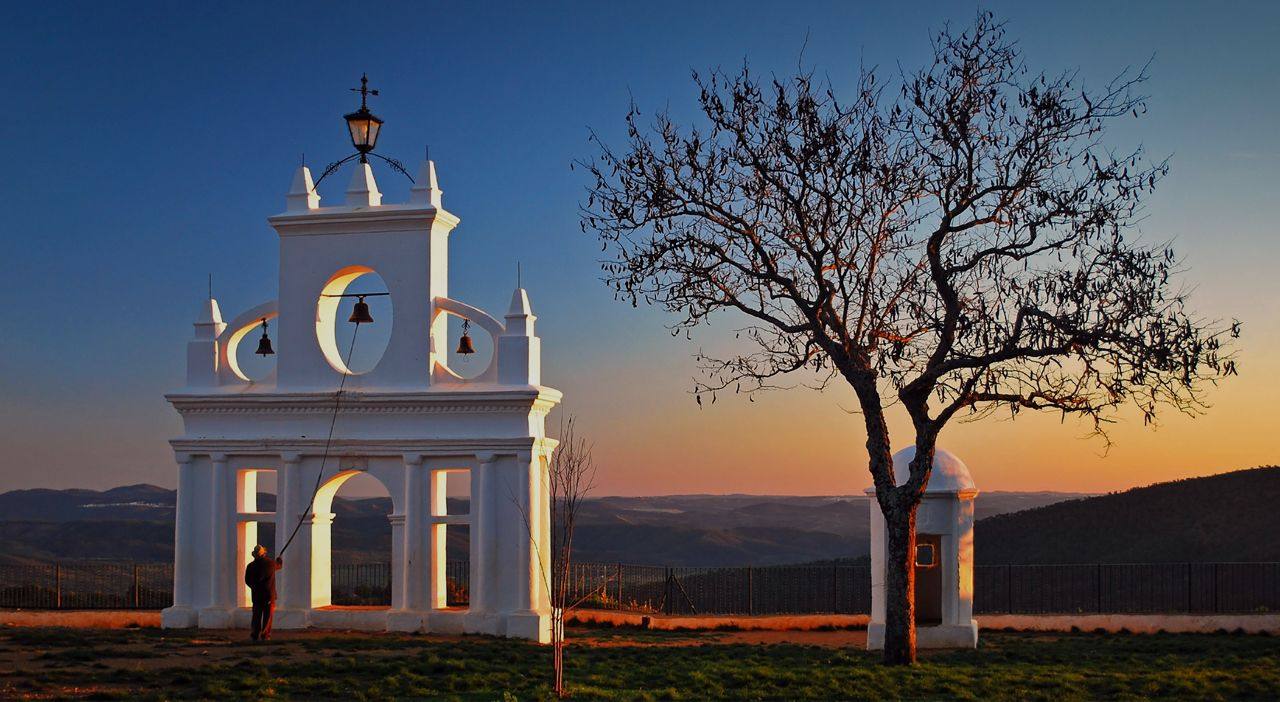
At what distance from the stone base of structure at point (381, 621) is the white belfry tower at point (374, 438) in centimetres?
3

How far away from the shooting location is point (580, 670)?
19.8 metres

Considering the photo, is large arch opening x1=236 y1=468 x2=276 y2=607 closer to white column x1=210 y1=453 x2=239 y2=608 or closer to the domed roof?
white column x1=210 y1=453 x2=239 y2=608

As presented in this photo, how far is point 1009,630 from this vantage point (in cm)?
2892

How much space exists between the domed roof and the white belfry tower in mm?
6440

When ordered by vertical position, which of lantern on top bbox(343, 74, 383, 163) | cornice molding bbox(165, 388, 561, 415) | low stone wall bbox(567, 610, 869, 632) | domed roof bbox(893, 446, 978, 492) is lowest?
low stone wall bbox(567, 610, 869, 632)

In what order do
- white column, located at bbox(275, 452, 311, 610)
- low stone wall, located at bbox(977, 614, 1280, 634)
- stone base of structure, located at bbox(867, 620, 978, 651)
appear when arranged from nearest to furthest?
1. stone base of structure, located at bbox(867, 620, 978, 651)
2. white column, located at bbox(275, 452, 311, 610)
3. low stone wall, located at bbox(977, 614, 1280, 634)

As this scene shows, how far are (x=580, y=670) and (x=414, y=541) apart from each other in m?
6.18

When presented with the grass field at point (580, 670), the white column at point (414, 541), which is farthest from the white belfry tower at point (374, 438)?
the grass field at point (580, 670)

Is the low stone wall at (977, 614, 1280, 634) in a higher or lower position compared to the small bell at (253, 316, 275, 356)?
lower

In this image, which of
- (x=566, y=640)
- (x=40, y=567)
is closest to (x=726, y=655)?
(x=566, y=640)

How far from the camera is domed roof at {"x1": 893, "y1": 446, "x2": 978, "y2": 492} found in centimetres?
2536

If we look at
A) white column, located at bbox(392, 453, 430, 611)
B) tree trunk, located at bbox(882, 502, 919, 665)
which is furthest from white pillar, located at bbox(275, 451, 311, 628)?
tree trunk, located at bbox(882, 502, 919, 665)

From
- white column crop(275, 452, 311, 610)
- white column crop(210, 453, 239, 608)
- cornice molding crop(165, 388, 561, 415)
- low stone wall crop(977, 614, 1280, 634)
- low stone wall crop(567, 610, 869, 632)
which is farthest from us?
low stone wall crop(567, 610, 869, 632)

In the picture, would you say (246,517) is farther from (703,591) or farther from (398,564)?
(703,591)
